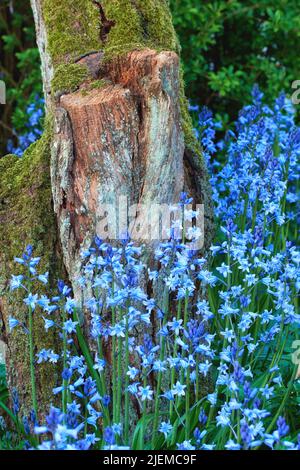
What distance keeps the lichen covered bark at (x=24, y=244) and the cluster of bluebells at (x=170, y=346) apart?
0.08 metres

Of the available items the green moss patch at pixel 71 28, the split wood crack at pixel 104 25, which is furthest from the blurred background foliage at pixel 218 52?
the split wood crack at pixel 104 25

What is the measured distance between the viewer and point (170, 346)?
418 centimetres

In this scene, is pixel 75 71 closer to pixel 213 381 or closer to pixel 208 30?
pixel 213 381

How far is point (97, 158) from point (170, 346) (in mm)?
1025

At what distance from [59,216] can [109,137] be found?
0.49m

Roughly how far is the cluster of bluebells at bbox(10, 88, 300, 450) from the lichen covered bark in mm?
79

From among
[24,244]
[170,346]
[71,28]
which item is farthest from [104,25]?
[170,346]

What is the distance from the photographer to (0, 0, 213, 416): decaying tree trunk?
4.00 metres

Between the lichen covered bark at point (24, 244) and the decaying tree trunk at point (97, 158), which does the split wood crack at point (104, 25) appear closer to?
the decaying tree trunk at point (97, 158)

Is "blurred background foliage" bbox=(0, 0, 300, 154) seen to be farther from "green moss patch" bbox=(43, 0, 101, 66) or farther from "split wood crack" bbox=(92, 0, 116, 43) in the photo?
"split wood crack" bbox=(92, 0, 116, 43)

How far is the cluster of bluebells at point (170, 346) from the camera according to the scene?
3.57m

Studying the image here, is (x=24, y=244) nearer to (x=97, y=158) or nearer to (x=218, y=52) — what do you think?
(x=97, y=158)

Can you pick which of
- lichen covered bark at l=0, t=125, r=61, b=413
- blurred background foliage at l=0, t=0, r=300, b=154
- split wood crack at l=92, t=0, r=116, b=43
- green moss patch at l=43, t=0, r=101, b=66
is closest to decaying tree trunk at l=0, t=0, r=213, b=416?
lichen covered bark at l=0, t=125, r=61, b=413
